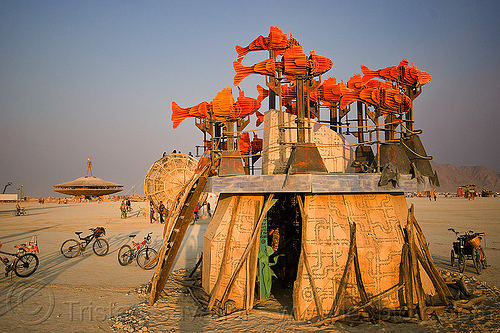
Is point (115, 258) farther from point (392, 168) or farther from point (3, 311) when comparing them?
point (392, 168)

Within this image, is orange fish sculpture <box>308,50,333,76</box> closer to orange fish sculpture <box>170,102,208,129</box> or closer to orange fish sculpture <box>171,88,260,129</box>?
orange fish sculpture <box>171,88,260,129</box>

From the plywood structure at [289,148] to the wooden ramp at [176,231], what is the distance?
1.82 metres

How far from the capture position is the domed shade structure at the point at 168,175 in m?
28.3

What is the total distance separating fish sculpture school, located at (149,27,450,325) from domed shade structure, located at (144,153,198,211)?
18.8 metres

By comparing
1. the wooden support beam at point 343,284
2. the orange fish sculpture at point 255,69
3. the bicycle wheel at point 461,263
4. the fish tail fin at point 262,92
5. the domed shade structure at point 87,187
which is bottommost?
the bicycle wheel at point 461,263

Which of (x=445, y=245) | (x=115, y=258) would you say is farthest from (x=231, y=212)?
(x=445, y=245)

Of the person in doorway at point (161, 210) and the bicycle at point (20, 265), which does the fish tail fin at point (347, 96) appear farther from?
the person in doorway at point (161, 210)

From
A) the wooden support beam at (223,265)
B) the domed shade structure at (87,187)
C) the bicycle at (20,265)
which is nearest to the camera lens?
the wooden support beam at (223,265)

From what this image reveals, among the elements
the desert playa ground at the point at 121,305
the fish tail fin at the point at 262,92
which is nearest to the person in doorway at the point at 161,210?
the desert playa ground at the point at 121,305

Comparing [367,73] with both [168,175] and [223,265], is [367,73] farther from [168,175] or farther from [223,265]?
[168,175]

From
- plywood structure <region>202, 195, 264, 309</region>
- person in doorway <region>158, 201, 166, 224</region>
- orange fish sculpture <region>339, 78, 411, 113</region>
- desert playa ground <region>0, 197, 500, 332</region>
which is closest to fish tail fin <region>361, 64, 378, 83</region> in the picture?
orange fish sculpture <region>339, 78, 411, 113</region>

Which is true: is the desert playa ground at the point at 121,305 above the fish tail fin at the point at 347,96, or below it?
below

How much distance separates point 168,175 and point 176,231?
2043 centimetres

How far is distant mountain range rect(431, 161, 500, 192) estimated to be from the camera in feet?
448
